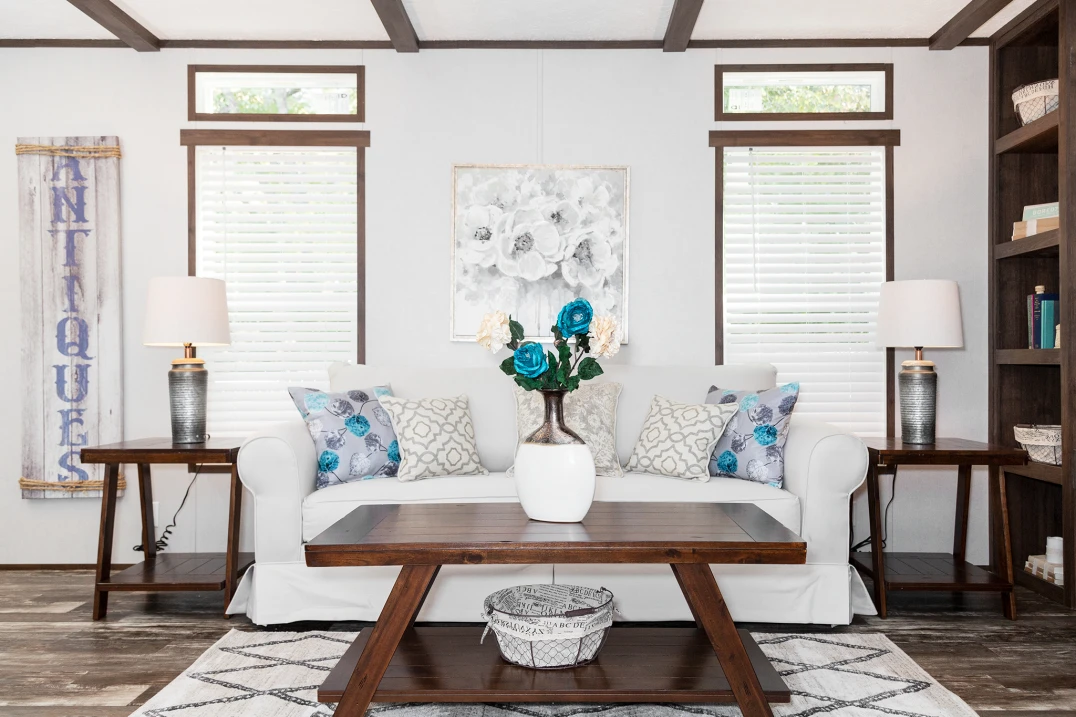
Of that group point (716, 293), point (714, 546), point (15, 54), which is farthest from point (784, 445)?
point (15, 54)

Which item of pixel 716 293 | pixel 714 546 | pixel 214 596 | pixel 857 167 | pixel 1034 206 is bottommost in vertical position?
pixel 214 596

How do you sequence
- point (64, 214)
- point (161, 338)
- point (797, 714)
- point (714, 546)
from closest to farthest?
point (714, 546), point (797, 714), point (161, 338), point (64, 214)

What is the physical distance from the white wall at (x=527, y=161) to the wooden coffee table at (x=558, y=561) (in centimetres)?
199

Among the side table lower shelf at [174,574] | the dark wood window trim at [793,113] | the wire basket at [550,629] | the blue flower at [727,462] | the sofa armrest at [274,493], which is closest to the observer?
the wire basket at [550,629]

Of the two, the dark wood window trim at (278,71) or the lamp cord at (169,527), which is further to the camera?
the dark wood window trim at (278,71)

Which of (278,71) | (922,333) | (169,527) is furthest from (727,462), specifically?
(278,71)

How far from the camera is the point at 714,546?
193 centimetres

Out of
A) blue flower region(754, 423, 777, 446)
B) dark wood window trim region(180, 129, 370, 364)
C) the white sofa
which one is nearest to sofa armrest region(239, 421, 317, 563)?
the white sofa

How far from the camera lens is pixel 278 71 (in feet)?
13.3

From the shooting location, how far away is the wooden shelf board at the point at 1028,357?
11.3ft

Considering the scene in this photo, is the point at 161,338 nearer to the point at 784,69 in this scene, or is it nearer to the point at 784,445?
the point at 784,445

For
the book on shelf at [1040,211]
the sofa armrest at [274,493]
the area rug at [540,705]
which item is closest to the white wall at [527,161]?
the book on shelf at [1040,211]

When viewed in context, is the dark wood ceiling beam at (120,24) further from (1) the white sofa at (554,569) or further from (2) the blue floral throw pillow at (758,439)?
(2) the blue floral throw pillow at (758,439)

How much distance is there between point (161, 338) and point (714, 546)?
2.68 meters
